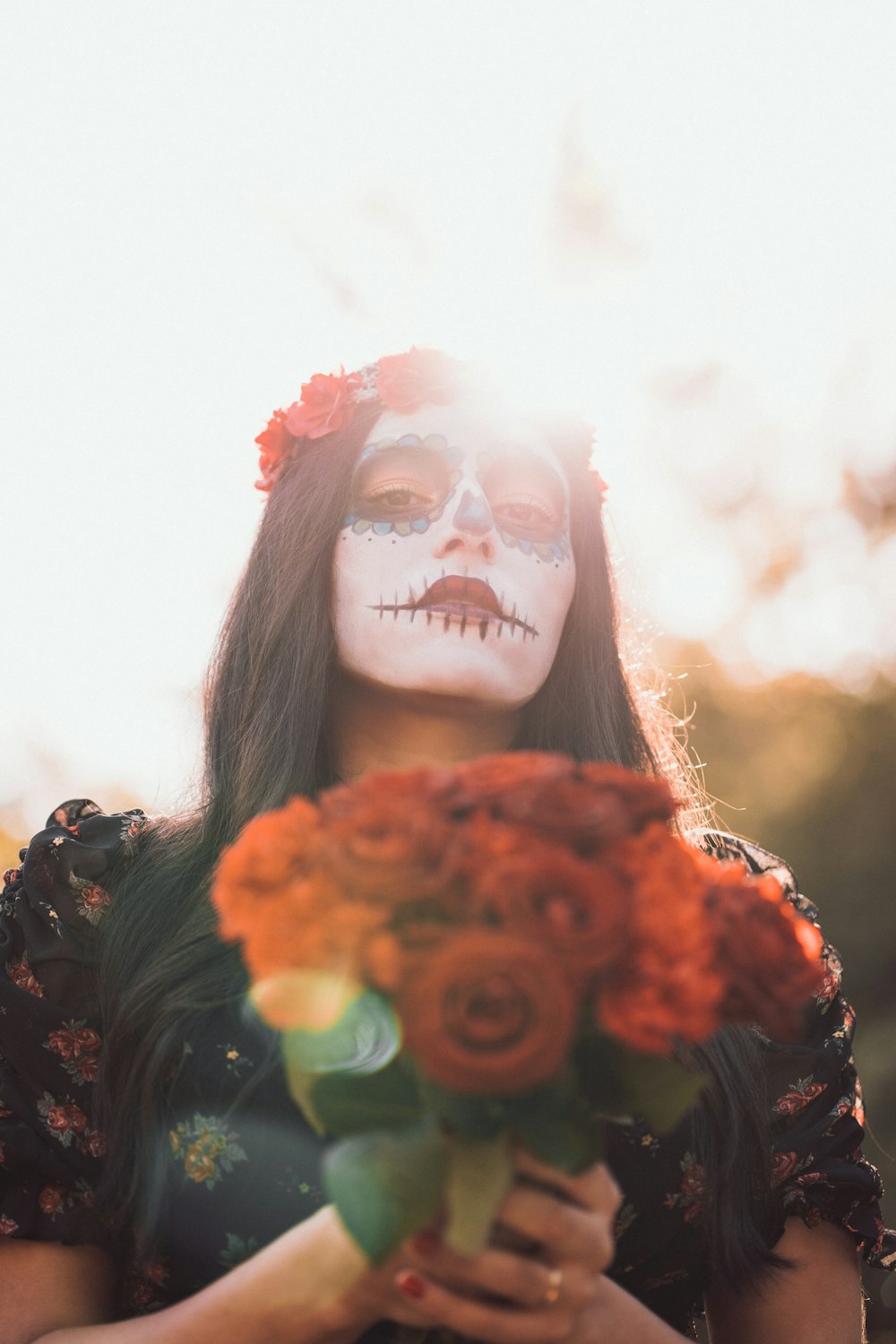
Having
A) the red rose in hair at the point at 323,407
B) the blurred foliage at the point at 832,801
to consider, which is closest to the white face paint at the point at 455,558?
the red rose in hair at the point at 323,407

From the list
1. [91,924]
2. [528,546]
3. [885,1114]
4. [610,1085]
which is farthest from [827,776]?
[610,1085]

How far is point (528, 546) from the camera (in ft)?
8.45

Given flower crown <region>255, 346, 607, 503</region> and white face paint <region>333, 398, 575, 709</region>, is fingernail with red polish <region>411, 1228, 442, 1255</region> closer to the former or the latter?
white face paint <region>333, 398, 575, 709</region>

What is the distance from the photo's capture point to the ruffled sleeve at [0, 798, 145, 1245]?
2000 millimetres

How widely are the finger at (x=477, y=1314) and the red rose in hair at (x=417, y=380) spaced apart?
178 cm

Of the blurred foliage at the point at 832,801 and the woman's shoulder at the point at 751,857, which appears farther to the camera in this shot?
the blurred foliage at the point at 832,801

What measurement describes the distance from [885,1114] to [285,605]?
5.93 m

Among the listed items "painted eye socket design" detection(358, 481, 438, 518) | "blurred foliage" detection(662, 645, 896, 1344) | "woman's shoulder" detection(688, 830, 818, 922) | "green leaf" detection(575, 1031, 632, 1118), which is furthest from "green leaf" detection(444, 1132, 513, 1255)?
"blurred foliage" detection(662, 645, 896, 1344)

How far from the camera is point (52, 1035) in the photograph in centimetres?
212

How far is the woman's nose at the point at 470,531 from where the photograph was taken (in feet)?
8.09

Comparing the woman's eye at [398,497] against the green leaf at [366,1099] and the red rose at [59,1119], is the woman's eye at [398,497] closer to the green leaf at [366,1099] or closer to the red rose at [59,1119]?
the red rose at [59,1119]

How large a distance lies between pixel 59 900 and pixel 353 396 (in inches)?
49.1

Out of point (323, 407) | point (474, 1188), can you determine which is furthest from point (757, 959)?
point (323, 407)

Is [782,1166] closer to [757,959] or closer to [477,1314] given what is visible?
[477,1314]
